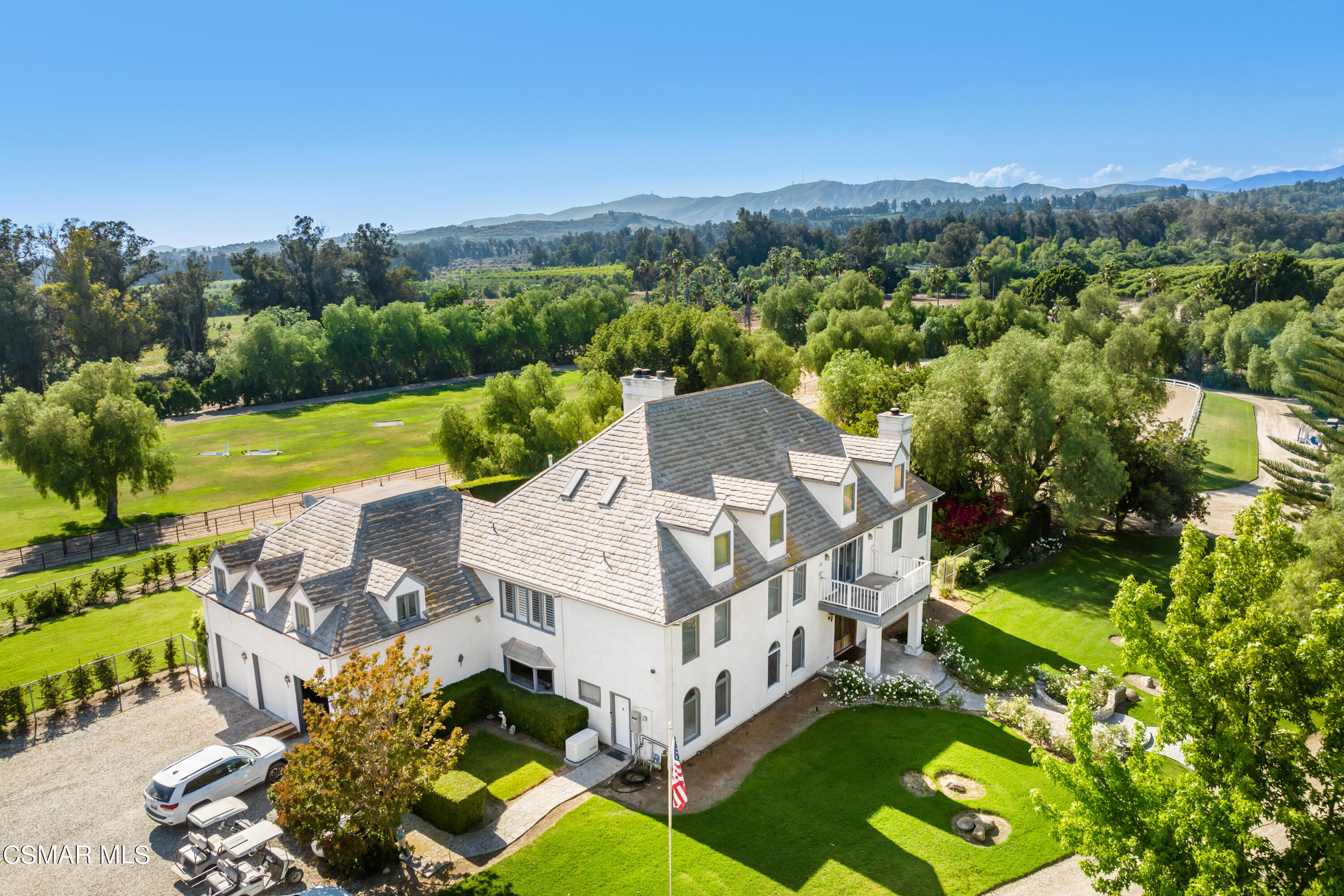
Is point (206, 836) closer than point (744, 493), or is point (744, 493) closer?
point (206, 836)

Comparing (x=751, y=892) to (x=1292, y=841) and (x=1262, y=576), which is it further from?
(x=1262, y=576)

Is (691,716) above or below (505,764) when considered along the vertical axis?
above

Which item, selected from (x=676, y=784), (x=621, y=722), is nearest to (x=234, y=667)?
(x=621, y=722)

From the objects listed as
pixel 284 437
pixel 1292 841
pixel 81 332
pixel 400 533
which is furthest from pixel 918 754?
pixel 81 332

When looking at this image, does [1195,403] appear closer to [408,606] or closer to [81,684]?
[408,606]

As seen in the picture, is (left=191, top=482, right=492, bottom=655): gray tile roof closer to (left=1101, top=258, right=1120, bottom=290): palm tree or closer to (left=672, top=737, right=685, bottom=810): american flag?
(left=672, top=737, right=685, bottom=810): american flag

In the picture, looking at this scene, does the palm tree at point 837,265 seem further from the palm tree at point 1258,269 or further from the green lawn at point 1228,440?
the green lawn at point 1228,440
